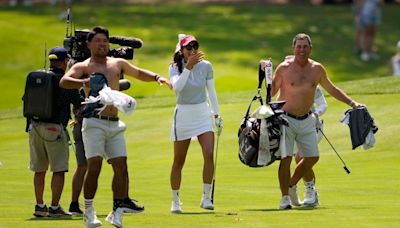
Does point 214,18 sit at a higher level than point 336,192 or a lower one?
higher

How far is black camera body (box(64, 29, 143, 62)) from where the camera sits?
15.6 metres

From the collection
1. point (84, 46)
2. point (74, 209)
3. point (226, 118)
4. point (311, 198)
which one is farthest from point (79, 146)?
point (226, 118)

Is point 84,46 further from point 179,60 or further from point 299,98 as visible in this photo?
point 299,98

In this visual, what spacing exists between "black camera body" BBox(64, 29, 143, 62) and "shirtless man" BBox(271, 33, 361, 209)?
68.6 inches

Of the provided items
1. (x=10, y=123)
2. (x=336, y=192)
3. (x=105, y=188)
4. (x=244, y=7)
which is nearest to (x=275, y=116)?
(x=336, y=192)

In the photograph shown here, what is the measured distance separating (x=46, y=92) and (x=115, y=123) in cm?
177

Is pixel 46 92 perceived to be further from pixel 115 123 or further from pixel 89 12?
pixel 89 12

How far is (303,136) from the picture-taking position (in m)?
16.0

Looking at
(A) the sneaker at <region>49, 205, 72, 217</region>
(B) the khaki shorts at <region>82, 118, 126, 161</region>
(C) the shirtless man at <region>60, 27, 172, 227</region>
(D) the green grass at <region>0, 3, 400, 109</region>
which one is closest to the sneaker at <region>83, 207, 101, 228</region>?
(C) the shirtless man at <region>60, 27, 172, 227</region>

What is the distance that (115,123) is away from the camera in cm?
1398

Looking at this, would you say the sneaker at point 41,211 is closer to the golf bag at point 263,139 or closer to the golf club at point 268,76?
the golf bag at point 263,139

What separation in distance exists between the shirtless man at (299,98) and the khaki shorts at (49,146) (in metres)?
2.52

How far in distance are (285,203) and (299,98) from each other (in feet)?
4.11

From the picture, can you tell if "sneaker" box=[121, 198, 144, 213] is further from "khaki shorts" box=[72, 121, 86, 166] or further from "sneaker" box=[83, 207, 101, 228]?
"sneaker" box=[83, 207, 101, 228]
